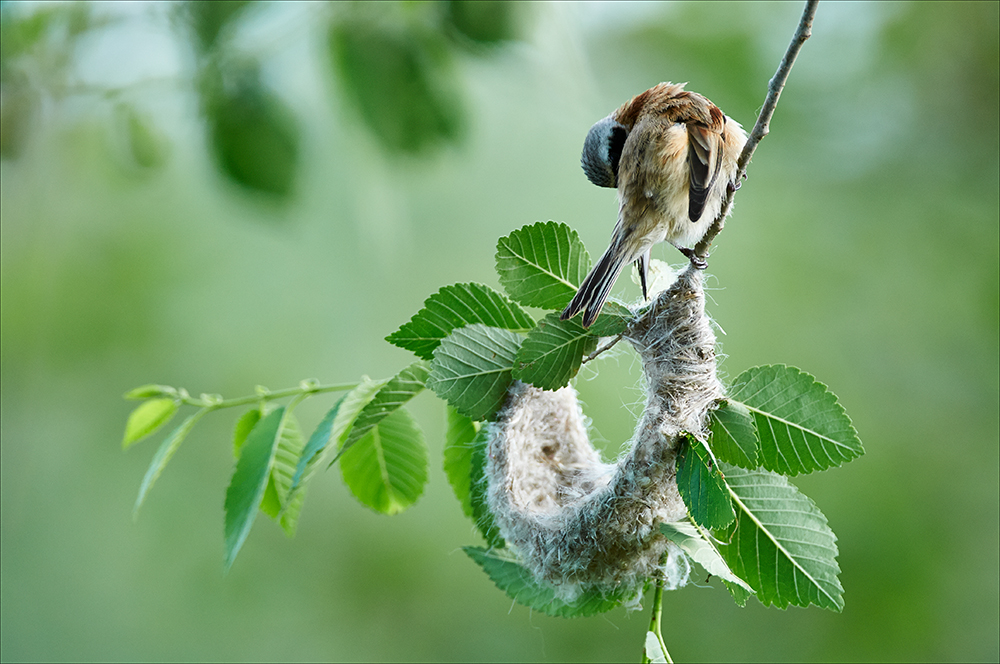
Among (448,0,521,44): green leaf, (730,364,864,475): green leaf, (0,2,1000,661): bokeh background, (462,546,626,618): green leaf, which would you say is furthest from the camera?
(0,2,1000,661): bokeh background

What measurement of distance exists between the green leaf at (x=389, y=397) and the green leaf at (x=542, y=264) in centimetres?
15

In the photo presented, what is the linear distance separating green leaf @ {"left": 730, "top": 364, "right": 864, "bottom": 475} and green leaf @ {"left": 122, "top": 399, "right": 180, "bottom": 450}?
0.81 m

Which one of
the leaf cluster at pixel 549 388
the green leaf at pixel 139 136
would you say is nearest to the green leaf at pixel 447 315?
the leaf cluster at pixel 549 388

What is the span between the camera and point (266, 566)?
4.23 meters

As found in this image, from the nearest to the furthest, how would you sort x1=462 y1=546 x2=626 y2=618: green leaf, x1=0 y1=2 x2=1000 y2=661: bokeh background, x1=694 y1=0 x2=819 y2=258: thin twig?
x1=694 y1=0 x2=819 y2=258: thin twig
x1=462 y1=546 x2=626 y2=618: green leaf
x1=0 y1=2 x2=1000 y2=661: bokeh background

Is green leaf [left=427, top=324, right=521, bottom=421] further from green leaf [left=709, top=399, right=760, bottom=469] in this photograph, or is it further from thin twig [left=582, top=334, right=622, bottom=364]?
green leaf [left=709, top=399, right=760, bottom=469]

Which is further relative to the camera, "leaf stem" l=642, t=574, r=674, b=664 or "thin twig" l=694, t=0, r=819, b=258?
"leaf stem" l=642, t=574, r=674, b=664

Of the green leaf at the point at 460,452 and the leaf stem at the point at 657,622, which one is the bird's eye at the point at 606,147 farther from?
the leaf stem at the point at 657,622

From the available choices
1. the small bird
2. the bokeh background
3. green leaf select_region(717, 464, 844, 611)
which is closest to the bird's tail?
Answer: the small bird

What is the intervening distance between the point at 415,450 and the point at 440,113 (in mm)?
483

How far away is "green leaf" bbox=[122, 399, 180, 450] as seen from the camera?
107 centimetres

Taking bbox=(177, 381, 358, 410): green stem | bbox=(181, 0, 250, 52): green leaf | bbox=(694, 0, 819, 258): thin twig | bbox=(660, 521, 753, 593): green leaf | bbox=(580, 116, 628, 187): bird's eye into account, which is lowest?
bbox=(660, 521, 753, 593): green leaf

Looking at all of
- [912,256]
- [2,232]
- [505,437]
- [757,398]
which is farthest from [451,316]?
[912,256]

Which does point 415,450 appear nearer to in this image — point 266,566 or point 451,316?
point 451,316
